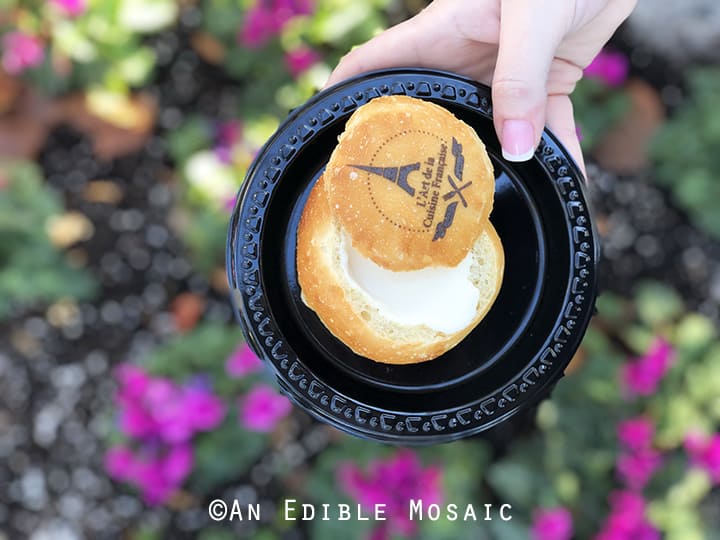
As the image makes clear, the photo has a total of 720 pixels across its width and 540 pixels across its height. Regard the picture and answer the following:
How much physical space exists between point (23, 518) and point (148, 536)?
1.56 ft

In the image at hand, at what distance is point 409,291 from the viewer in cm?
151

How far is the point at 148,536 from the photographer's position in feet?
8.18

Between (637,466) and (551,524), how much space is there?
355mm

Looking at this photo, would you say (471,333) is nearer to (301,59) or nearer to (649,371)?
(649,371)

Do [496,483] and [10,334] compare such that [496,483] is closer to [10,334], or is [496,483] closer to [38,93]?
[10,334]

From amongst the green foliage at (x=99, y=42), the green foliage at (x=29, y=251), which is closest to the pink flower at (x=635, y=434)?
the green foliage at (x=29, y=251)

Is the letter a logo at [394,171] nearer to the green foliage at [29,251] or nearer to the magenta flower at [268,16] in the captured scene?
the magenta flower at [268,16]

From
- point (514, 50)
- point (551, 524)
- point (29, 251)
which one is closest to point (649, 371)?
point (551, 524)

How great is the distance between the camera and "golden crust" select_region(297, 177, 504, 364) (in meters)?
1.50

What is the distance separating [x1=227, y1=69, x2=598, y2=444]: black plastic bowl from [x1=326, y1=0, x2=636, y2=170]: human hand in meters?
0.10

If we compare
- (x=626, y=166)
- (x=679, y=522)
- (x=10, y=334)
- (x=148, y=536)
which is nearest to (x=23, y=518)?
(x=148, y=536)

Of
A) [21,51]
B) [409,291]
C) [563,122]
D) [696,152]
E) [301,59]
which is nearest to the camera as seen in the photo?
[409,291]

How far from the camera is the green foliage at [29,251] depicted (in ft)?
7.82

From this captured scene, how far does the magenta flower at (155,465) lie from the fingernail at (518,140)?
1.36 m
